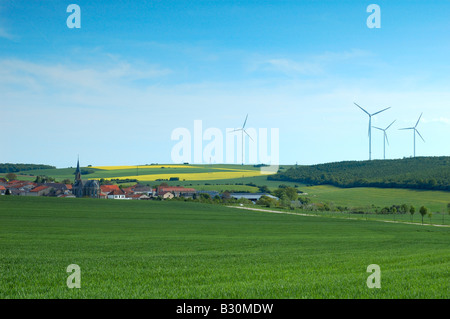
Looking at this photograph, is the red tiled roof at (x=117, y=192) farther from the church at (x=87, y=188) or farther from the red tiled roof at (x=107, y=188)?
the church at (x=87, y=188)

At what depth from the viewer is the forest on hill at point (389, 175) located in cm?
14888

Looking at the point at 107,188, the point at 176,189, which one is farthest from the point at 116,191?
the point at 176,189

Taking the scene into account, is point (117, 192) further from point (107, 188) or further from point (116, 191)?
point (107, 188)

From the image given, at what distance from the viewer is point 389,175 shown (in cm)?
17188

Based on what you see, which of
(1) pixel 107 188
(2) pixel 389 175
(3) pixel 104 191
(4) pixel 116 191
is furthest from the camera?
(2) pixel 389 175

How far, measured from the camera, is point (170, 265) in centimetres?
1997

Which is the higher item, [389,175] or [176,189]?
[389,175]

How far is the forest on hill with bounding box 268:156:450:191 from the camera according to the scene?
488ft

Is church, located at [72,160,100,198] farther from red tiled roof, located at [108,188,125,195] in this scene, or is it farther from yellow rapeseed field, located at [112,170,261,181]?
yellow rapeseed field, located at [112,170,261,181]

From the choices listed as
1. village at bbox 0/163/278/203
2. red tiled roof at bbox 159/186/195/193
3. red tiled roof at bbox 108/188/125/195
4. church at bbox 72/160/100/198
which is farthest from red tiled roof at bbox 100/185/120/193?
red tiled roof at bbox 159/186/195/193

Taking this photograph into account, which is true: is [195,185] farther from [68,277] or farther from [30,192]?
[68,277]
